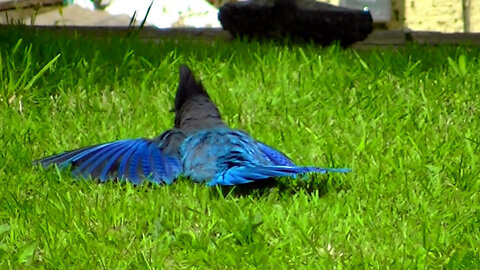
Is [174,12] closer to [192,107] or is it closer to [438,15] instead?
[438,15]

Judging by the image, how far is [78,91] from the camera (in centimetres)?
509

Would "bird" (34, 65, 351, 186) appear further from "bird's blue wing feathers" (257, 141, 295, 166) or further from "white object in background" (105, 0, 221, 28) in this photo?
"white object in background" (105, 0, 221, 28)

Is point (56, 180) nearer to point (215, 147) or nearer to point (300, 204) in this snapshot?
point (215, 147)

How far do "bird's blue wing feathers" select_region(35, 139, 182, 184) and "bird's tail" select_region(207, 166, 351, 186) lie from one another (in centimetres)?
30

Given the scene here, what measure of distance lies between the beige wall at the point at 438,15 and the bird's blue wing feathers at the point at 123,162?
451 centimetres

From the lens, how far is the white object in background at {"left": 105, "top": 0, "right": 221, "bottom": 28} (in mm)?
9633

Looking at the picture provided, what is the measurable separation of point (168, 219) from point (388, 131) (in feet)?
4.55

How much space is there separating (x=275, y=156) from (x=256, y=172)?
37 centimetres

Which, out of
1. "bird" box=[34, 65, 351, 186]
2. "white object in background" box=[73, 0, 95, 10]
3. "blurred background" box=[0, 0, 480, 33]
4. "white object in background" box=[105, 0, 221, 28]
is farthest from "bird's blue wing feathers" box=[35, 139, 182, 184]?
"white object in background" box=[73, 0, 95, 10]

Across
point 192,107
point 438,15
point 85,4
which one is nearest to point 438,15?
point 438,15

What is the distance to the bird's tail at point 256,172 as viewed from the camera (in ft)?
12.4

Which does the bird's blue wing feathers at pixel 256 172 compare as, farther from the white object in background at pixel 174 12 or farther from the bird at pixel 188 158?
the white object in background at pixel 174 12

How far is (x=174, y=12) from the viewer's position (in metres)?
9.74

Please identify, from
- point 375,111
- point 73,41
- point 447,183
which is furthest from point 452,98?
point 73,41
